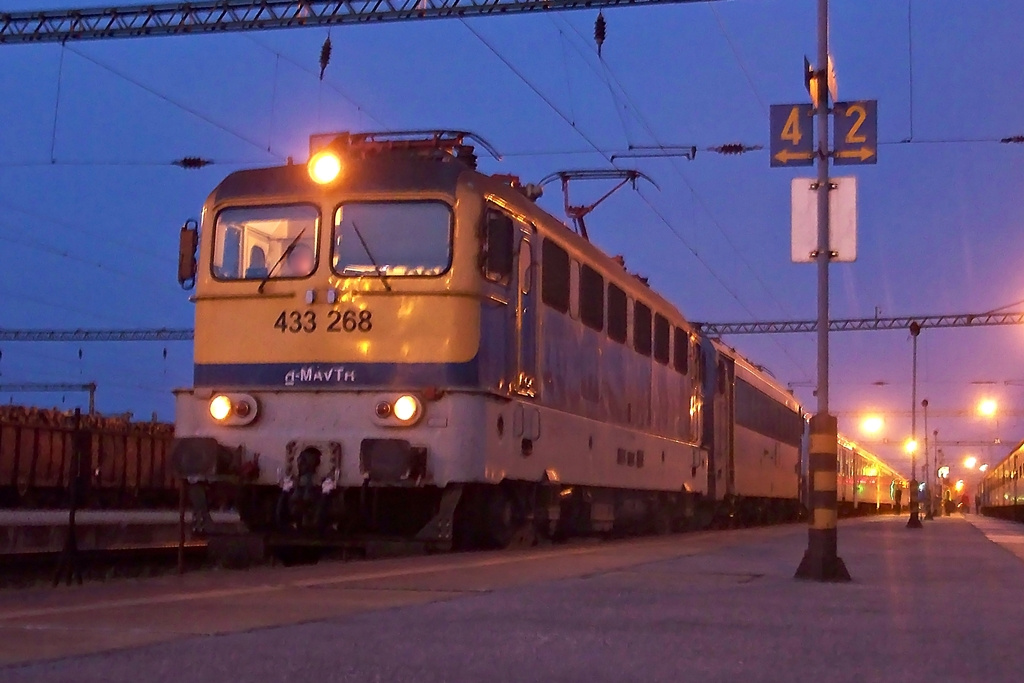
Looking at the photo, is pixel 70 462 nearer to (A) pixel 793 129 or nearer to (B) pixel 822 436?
(A) pixel 793 129

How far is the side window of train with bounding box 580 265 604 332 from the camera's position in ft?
44.4

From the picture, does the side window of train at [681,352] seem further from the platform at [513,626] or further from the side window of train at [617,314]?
the platform at [513,626]

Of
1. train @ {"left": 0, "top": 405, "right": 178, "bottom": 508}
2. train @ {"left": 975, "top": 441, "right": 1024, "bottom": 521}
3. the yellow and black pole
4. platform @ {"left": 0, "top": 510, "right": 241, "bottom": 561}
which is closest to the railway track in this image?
platform @ {"left": 0, "top": 510, "right": 241, "bottom": 561}

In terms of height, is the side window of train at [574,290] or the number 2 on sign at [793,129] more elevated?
the number 2 on sign at [793,129]

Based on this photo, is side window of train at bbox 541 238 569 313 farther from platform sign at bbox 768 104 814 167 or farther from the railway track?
the railway track

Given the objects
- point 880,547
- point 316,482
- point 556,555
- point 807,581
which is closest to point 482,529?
point 556,555

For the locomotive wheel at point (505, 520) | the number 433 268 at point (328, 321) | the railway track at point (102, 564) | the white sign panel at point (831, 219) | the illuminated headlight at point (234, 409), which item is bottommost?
the railway track at point (102, 564)

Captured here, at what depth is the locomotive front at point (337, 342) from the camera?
10.4 metres

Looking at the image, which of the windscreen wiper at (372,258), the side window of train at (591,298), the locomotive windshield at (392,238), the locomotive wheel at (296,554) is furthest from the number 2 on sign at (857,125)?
the locomotive wheel at (296,554)

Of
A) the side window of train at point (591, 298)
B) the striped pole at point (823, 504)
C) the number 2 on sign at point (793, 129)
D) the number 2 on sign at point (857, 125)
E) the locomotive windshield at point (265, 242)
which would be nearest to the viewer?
the striped pole at point (823, 504)

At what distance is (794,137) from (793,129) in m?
0.07

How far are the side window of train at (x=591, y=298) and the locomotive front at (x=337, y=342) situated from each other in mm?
2861

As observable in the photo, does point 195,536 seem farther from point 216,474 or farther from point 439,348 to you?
point 439,348

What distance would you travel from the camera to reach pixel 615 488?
14828 mm
